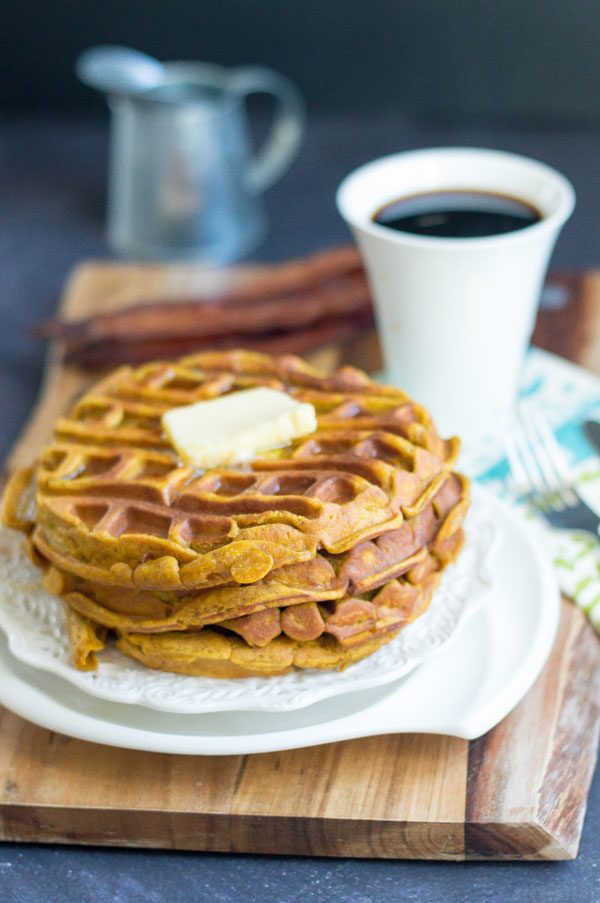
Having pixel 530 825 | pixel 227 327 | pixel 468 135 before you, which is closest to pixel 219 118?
pixel 227 327

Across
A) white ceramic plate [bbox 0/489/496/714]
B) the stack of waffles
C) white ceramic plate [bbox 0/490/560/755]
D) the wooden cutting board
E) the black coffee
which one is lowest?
the wooden cutting board

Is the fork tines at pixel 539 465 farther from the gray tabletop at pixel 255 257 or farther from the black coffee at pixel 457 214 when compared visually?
the gray tabletop at pixel 255 257

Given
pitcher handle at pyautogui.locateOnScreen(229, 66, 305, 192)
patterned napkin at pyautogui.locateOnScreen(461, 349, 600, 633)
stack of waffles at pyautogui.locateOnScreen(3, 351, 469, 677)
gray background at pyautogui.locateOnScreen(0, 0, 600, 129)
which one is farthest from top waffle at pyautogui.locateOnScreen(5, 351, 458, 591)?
gray background at pyautogui.locateOnScreen(0, 0, 600, 129)

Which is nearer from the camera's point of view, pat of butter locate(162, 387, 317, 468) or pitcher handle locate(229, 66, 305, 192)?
pat of butter locate(162, 387, 317, 468)

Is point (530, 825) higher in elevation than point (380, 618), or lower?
lower

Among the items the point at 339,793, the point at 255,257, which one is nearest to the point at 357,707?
the point at 339,793

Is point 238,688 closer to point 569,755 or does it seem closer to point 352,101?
point 569,755

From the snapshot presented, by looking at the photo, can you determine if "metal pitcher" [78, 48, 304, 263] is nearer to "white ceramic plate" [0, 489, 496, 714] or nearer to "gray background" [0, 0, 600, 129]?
"gray background" [0, 0, 600, 129]
